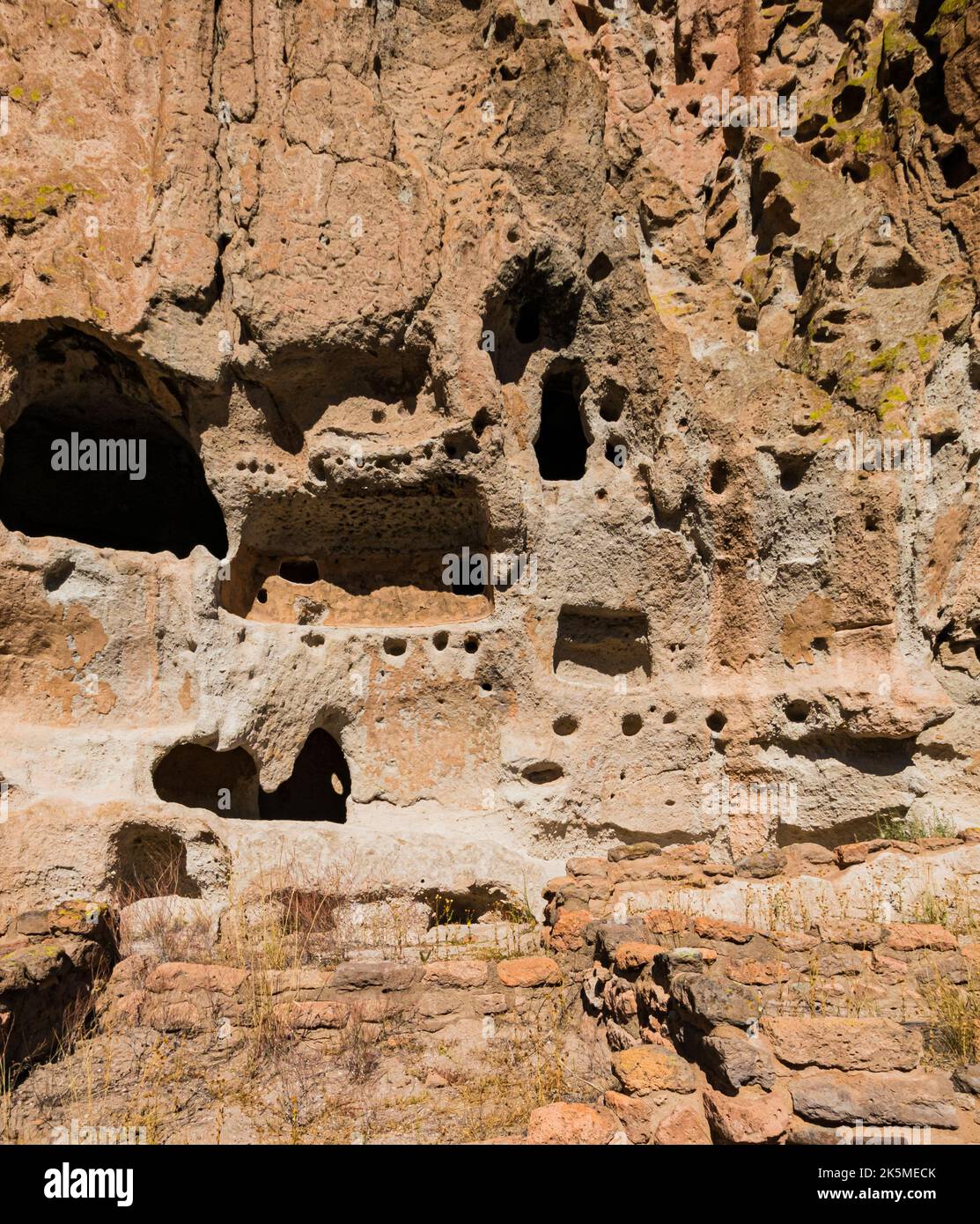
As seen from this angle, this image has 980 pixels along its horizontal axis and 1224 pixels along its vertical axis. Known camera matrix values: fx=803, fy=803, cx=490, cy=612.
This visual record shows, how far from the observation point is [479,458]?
6809mm

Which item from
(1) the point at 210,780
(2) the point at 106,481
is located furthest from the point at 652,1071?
(2) the point at 106,481

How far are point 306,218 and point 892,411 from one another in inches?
204

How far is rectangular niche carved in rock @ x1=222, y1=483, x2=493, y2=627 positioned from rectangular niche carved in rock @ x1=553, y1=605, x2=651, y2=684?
2.58 feet

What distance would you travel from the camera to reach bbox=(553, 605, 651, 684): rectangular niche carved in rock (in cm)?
730

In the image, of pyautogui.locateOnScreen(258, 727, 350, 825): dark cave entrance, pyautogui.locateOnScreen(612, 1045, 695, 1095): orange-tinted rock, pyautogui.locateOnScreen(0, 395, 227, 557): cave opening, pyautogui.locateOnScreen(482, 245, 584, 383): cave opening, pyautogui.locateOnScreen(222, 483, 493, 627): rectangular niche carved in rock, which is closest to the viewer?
pyautogui.locateOnScreen(612, 1045, 695, 1095): orange-tinted rock

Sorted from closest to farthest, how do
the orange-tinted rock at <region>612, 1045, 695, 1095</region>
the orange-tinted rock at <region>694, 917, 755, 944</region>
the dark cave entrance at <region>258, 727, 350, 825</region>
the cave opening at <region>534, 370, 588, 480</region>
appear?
the orange-tinted rock at <region>612, 1045, 695, 1095</region> → the orange-tinted rock at <region>694, 917, 755, 944</region> → the cave opening at <region>534, 370, 588, 480</region> → the dark cave entrance at <region>258, 727, 350, 825</region>

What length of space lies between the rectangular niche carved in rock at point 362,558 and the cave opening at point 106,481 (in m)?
1.18

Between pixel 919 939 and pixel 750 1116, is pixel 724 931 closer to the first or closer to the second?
pixel 919 939

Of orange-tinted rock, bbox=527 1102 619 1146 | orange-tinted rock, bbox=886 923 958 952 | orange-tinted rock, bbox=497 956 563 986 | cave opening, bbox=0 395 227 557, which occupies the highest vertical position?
cave opening, bbox=0 395 227 557

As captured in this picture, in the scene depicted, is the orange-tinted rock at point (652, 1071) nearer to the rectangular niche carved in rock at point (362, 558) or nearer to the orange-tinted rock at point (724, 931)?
the orange-tinted rock at point (724, 931)

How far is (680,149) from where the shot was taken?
27.1ft

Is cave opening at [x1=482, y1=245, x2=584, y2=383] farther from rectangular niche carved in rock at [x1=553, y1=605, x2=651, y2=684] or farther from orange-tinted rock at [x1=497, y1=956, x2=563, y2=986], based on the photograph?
orange-tinted rock at [x1=497, y1=956, x2=563, y2=986]

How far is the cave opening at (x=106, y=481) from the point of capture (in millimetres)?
7676

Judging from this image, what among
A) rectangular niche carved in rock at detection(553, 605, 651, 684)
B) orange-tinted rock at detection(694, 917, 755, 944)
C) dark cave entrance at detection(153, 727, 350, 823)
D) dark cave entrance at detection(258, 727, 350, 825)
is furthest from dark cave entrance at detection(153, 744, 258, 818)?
orange-tinted rock at detection(694, 917, 755, 944)
